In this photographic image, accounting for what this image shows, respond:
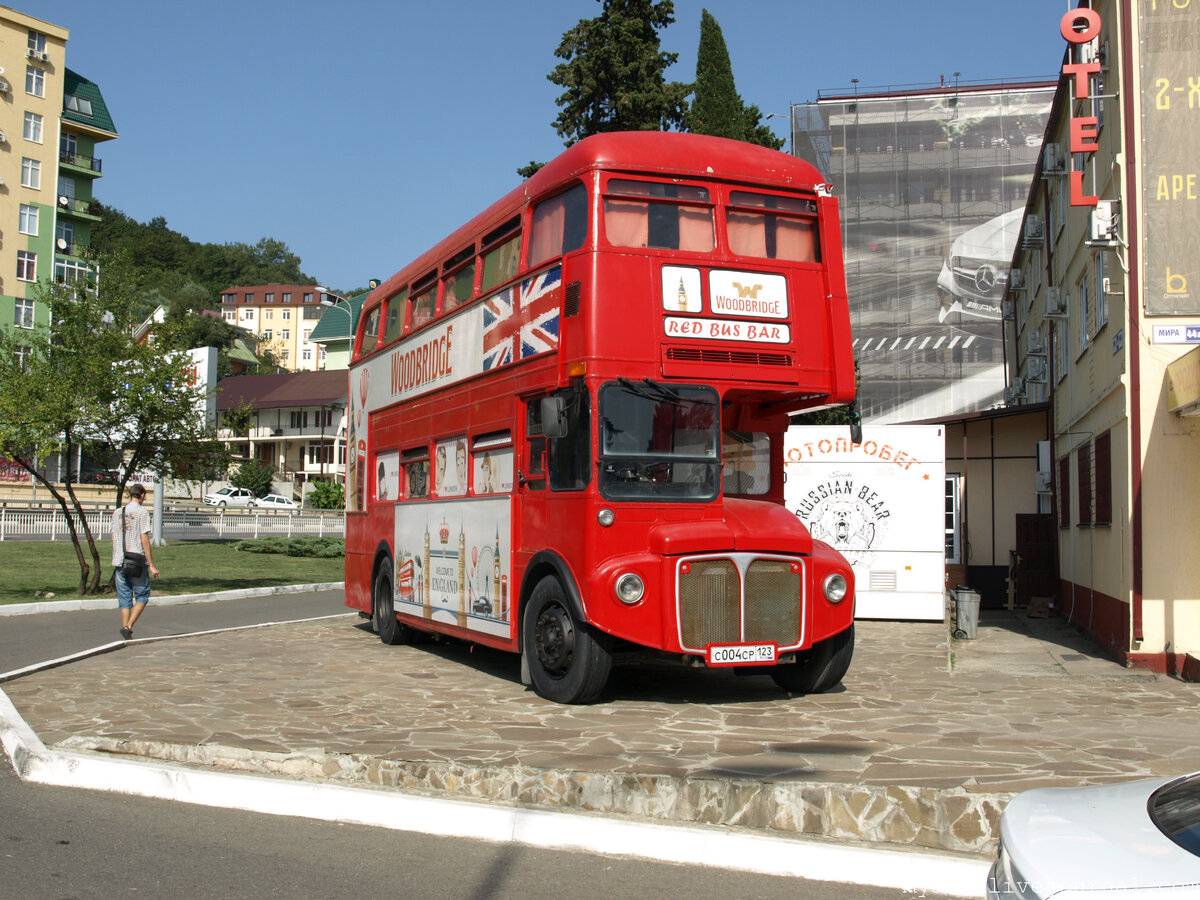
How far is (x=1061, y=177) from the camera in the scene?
20.4 meters

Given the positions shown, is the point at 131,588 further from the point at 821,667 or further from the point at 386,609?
the point at 821,667

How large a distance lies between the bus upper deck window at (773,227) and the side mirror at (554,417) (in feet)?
6.80

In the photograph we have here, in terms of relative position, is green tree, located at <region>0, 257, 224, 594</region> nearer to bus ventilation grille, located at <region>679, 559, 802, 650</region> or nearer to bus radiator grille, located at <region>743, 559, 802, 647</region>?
bus ventilation grille, located at <region>679, 559, 802, 650</region>

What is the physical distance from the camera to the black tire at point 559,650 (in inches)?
377

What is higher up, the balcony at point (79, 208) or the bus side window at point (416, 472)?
the balcony at point (79, 208)

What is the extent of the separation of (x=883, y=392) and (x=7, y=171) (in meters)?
44.0

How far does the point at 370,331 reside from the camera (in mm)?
16422

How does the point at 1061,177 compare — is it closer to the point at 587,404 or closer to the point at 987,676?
the point at 987,676

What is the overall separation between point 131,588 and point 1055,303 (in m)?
16.3

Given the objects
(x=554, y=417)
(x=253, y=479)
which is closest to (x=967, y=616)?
(x=554, y=417)

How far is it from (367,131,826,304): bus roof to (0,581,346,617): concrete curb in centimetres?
1272

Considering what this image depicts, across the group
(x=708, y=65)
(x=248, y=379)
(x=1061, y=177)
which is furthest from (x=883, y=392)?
(x=248, y=379)

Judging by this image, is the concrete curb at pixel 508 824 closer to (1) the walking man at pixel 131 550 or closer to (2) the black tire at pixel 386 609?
(1) the walking man at pixel 131 550

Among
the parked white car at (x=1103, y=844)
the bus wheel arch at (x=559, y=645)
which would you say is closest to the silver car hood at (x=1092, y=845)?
the parked white car at (x=1103, y=844)
